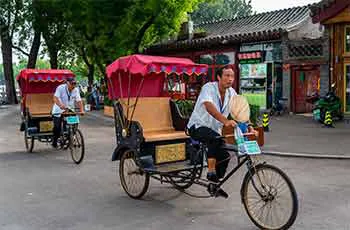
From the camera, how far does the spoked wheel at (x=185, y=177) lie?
6.26 meters

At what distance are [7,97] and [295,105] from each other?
24977mm

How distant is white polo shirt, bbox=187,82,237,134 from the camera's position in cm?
560

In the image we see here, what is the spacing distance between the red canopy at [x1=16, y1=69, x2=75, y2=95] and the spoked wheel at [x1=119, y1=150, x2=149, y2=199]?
5.45 metres

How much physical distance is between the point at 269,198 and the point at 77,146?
563 centimetres

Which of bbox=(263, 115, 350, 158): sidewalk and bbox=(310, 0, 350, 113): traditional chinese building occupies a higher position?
bbox=(310, 0, 350, 113): traditional chinese building

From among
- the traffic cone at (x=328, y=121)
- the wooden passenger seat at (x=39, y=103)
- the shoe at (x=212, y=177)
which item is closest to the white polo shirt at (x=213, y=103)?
the shoe at (x=212, y=177)

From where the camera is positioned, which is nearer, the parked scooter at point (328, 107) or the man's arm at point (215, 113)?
the man's arm at point (215, 113)

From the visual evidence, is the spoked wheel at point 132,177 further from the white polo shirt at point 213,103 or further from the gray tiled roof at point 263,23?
the gray tiled roof at point 263,23

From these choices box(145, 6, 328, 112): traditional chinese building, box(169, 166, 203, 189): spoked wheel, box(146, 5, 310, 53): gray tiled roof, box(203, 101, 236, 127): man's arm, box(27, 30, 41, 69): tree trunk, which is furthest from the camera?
box(27, 30, 41, 69): tree trunk

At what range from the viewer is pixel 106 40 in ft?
73.2

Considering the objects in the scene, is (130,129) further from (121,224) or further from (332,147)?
(332,147)

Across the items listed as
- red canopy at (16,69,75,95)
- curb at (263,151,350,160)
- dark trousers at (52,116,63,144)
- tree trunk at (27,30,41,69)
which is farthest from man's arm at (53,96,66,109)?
tree trunk at (27,30,41,69)

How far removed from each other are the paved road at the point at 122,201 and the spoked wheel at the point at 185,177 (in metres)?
0.19

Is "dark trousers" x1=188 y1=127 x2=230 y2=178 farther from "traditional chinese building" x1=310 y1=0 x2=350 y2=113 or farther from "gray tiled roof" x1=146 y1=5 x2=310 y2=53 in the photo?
"gray tiled roof" x1=146 y1=5 x2=310 y2=53
